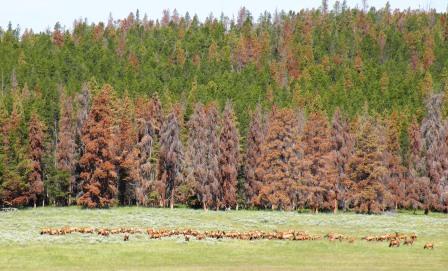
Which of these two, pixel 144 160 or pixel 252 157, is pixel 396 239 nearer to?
pixel 252 157

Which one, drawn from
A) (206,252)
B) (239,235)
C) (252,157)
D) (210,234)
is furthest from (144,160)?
(206,252)

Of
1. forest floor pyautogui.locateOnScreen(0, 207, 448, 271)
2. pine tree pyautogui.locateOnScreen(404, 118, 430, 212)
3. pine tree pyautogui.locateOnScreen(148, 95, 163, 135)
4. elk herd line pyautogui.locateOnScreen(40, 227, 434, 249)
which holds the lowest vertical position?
forest floor pyautogui.locateOnScreen(0, 207, 448, 271)

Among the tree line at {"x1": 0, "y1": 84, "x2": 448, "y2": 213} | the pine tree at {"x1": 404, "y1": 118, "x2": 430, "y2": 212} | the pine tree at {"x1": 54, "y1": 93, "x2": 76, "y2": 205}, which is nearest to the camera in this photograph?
the tree line at {"x1": 0, "y1": 84, "x2": 448, "y2": 213}

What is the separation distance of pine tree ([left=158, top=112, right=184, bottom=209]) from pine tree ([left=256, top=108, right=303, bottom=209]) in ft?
41.3

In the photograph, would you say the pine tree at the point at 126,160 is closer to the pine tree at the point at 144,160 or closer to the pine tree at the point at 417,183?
the pine tree at the point at 144,160

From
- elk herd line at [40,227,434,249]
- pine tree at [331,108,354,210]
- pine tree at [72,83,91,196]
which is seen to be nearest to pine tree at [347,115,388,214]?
pine tree at [331,108,354,210]

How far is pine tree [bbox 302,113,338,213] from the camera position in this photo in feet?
306

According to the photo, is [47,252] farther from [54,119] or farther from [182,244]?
[54,119]

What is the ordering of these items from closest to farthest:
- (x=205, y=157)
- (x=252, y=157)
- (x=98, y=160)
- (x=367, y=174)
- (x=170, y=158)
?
1. (x=98, y=160)
2. (x=367, y=174)
3. (x=205, y=157)
4. (x=170, y=158)
5. (x=252, y=157)

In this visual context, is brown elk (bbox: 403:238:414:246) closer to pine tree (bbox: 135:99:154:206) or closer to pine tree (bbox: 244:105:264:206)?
pine tree (bbox: 244:105:264:206)

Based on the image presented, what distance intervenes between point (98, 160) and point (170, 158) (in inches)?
514

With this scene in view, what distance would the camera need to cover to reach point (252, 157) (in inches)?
4043

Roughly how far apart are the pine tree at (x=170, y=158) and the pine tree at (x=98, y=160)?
10213 mm

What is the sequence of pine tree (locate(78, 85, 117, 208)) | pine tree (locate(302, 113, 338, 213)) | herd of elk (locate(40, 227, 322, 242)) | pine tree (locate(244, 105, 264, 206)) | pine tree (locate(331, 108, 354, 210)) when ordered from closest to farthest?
herd of elk (locate(40, 227, 322, 242)) < pine tree (locate(78, 85, 117, 208)) < pine tree (locate(302, 113, 338, 213)) < pine tree (locate(331, 108, 354, 210)) < pine tree (locate(244, 105, 264, 206))
